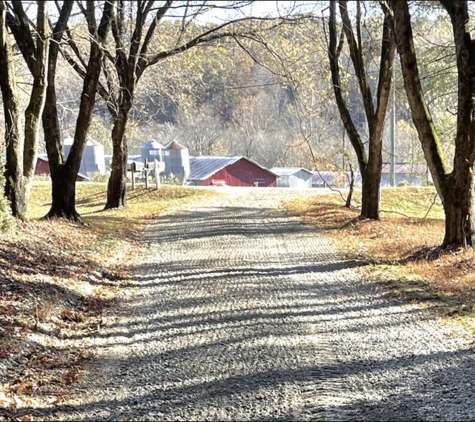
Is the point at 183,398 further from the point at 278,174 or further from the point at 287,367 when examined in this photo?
the point at 278,174

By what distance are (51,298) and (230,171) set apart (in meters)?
35.4

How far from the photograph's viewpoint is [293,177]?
42.1 m

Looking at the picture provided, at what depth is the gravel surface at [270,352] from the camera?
3.90 m

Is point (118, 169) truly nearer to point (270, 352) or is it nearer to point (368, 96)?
point (368, 96)

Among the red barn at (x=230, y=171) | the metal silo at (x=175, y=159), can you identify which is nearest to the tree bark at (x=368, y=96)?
the metal silo at (x=175, y=159)

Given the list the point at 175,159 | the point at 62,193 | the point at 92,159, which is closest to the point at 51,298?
the point at 62,193

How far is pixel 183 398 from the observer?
4086 mm

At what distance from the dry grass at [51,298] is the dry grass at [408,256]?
12.3 feet

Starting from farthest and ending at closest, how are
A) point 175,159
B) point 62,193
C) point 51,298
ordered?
point 175,159
point 62,193
point 51,298

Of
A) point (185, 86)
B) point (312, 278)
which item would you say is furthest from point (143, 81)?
point (312, 278)

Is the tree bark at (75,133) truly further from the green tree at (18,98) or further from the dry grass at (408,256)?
the dry grass at (408,256)

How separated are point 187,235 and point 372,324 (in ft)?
22.0

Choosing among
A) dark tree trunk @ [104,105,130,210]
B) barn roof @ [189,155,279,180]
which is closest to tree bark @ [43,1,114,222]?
dark tree trunk @ [104,105,130,210]

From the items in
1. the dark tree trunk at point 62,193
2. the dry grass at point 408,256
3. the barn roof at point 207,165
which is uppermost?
the barn roof at point 207,165
